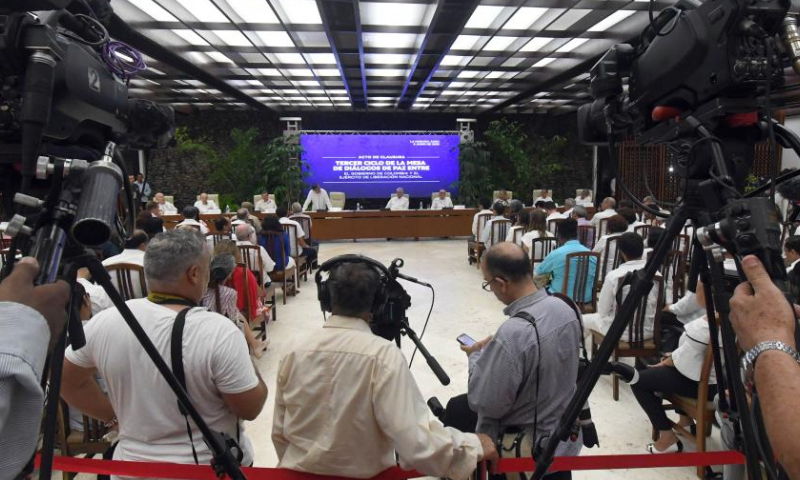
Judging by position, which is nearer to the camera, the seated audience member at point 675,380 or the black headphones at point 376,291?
the black headphones at point 376,291

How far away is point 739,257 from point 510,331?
84 cm

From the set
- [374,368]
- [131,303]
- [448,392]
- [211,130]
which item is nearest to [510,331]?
[374,368]

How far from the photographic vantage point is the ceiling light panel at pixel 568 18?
537 cm

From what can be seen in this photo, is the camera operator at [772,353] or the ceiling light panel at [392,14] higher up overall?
the ceiling light panel at [392,14]

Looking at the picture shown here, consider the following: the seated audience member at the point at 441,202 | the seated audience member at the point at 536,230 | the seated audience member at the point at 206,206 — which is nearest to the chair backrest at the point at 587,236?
the seated audience member at the point at 536,230

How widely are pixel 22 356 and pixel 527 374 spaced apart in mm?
1329

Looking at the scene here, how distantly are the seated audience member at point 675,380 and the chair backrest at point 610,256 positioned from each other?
6.47 ft

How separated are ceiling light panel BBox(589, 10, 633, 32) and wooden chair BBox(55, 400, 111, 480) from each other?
6076 millimetres

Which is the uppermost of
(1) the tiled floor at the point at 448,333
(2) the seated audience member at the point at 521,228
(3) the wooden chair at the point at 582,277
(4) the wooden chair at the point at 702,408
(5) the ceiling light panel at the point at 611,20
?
(5) the ceiling light panel at the point at 611,20

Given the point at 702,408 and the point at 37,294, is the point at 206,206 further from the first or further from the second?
the point at 37,294

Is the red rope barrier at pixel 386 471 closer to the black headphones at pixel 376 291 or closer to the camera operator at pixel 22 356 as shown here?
the black headphones at pixel 376 291

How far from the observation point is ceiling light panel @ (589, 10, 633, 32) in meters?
5.42

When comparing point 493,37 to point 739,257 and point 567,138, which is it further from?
point 567,138

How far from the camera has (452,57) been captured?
7254 mm
